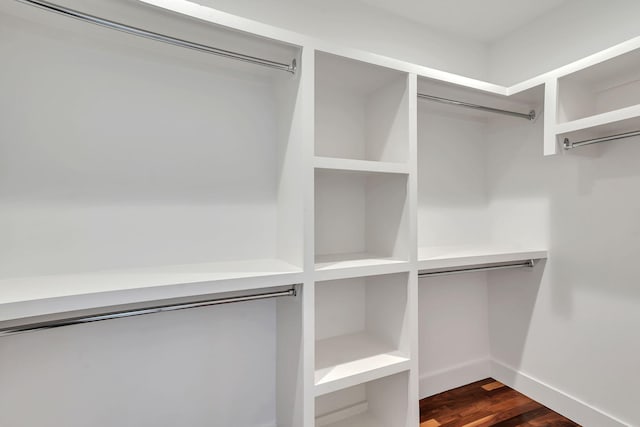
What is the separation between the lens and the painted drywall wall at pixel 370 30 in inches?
65.2

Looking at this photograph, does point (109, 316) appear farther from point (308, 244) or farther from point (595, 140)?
point (595, 140)

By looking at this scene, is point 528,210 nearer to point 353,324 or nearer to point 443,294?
point 443,294

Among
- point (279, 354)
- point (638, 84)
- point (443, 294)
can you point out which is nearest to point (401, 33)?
point (638, 84)

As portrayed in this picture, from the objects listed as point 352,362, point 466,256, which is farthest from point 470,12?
point 352,362

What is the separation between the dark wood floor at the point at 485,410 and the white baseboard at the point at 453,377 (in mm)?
35

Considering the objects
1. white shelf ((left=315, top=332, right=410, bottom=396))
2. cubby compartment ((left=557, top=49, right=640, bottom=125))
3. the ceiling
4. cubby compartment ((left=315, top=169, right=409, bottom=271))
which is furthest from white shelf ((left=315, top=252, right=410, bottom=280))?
the ceiling

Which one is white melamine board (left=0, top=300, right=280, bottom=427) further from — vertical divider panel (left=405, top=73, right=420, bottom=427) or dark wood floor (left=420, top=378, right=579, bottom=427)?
dark wood floor (left=420, top=378, right=579, bottom=427)

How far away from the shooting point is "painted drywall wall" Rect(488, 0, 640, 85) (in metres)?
1.68

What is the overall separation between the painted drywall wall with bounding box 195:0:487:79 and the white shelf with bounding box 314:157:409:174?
0.84 meters

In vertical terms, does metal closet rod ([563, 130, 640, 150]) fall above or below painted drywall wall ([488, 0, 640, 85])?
below

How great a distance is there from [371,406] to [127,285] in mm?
1491

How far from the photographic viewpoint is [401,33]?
2.04 metres

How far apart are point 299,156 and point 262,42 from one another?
0.47 metres

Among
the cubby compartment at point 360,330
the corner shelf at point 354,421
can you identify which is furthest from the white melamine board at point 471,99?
the corner shelf at point 354,421
